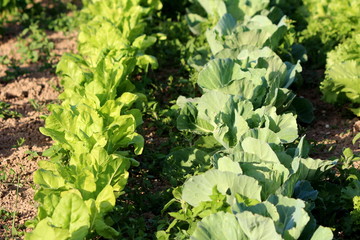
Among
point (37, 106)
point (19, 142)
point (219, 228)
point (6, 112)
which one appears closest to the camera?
point (219, 228)

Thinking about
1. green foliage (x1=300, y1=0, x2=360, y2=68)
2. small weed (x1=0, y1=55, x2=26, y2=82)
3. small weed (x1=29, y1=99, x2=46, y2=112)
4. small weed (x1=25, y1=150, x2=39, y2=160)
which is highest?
green foliage (x1=300, y1=0, x2=360, y2=68)

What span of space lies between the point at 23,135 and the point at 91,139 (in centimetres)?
125

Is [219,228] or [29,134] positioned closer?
[219,228]

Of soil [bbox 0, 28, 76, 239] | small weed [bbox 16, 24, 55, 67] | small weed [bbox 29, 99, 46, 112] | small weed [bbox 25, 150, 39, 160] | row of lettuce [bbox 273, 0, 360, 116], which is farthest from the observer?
small weed [bbox 16, 24, 55, 67]

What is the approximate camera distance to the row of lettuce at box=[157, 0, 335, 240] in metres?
2.90

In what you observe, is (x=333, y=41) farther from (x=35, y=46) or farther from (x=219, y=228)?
(x=219, y=228)

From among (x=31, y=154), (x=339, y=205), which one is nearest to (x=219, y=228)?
(x=339, y=205)

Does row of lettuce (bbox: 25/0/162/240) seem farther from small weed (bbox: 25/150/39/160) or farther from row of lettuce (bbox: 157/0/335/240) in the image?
row of lettuce (bbox: 157/0/335/240)

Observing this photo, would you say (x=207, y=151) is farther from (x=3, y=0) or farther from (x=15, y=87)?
(x=3, y=0)

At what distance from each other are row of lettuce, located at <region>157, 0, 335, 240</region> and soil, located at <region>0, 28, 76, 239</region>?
1.04 metres

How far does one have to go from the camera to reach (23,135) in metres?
4.77

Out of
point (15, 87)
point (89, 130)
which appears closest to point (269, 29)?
point (89, 130)

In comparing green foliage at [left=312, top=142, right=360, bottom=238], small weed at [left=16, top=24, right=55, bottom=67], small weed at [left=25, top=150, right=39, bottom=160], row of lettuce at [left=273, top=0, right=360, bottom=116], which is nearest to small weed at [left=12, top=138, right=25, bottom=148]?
small weed at [left=25, top=150, right=39, bottom=160]

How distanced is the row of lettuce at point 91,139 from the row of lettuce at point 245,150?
1.31 feet
